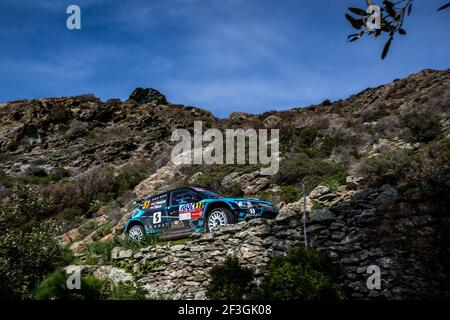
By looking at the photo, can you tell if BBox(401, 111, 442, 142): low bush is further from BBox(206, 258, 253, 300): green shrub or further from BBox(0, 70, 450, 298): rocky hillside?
BBox(206, 258, 253, 300): green shrub

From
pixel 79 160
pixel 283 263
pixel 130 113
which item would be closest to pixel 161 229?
pixel 283 263

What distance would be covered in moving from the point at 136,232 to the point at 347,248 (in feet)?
20.1

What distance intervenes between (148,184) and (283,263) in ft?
45.6

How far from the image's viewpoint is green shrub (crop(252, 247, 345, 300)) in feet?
26.3

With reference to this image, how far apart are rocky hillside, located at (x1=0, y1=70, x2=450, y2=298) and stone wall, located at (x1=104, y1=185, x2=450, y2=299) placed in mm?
26

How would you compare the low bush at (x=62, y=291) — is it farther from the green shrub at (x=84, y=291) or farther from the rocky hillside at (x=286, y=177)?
Result: the rocky hillside at (x=286, y=177)

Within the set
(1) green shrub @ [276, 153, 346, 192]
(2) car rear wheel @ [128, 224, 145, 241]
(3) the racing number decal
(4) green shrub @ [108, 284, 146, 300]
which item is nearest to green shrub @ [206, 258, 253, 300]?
(4) green shrub @ [108, 284, 146, 300]

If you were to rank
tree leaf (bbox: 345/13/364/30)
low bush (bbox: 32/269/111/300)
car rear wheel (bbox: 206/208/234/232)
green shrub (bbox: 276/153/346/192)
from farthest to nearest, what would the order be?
green shrub (bbox: 276/153/346/192), car rear wheel (bbox: 206/208/234/232), low bush (bbox: 32/269/111/300), tree leaf (bbox: 345/13/364/30)

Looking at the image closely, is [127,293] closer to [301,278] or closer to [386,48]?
[301,278]

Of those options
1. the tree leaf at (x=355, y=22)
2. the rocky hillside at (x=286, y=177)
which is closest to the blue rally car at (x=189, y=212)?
the rocky hillside at (x=286, y=177)

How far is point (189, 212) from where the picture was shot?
1149 centimetres

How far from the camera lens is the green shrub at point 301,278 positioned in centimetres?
803

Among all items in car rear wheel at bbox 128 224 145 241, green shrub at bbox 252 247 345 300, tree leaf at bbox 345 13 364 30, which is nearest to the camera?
tree leaf at bbox 345 13 364 30

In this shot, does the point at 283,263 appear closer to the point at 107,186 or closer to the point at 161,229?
the point at 161,229
